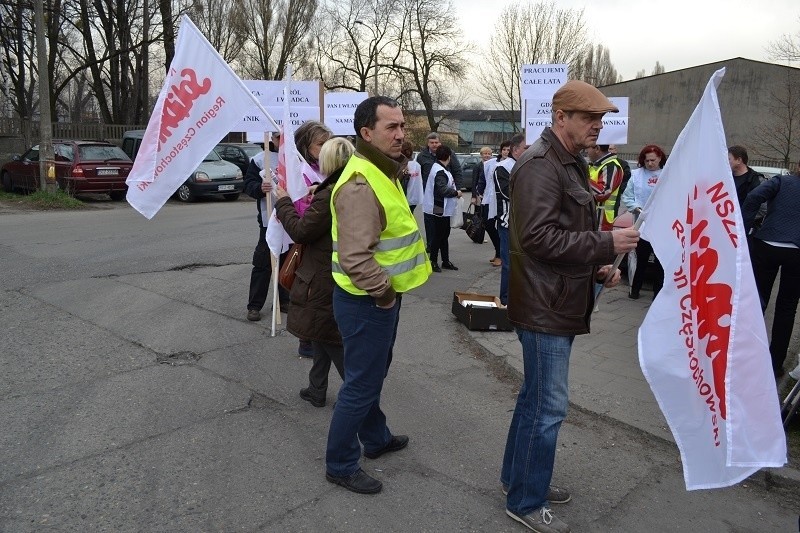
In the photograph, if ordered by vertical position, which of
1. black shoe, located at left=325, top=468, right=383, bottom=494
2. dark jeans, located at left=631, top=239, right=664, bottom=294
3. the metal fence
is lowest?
black shoe, located at left=325, top=468, right=383, bottom=494

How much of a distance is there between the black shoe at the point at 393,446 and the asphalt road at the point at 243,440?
43 millimetres

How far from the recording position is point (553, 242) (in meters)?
Answer: 2.81

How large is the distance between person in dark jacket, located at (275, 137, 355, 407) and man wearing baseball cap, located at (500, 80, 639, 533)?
1300mm

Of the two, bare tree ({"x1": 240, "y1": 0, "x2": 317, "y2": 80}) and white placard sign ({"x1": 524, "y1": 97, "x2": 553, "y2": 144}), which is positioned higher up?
bare tree ({"x1": 240, "y1": 0, "x2": 317, "y2": 80})

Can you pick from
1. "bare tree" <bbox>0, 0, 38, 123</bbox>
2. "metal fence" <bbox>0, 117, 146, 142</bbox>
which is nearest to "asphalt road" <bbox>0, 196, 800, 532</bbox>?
"metal fence" <bbox>0, 117, 146, 142</bbox>

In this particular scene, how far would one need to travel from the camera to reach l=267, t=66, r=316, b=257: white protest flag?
5270mm

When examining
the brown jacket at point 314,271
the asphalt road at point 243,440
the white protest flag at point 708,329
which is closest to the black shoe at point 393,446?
the asphalt road at point 243,440

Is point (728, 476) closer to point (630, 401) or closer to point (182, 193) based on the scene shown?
point (630, 401)

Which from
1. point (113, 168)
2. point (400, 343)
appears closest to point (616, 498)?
point (400, 343)

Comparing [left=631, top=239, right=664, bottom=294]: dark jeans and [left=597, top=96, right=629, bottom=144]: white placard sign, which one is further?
[left=597, top=96, right=629, bottom=144]: white placard sign

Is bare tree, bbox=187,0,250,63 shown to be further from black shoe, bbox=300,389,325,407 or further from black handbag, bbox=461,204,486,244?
black shoe, bbox=300,389,325,407

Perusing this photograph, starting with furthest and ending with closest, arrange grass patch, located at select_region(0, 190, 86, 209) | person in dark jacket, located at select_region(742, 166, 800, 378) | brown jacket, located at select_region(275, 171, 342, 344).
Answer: grass patch, located at select_region(0, 190, 86, 209)
person in dark jacket, located at select_region(742, 166, 800, 378)
brown jacket, located at select_region(275, 171, 342, 344)

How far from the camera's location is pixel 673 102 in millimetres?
37062

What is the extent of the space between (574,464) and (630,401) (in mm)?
1190
